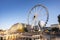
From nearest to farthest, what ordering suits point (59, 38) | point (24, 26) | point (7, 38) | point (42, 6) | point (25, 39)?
point (25, 39) → point (7, 38) → point (59, 38) → point (42, 6) → point (24, 26)

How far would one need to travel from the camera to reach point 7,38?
27578 millimetres

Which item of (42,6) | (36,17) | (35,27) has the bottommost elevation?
(35,27)

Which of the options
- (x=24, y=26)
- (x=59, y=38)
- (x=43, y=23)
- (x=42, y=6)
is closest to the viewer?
(x=59, y=38)

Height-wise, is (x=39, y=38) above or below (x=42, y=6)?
below

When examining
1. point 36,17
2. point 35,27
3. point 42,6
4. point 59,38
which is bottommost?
point 59,38

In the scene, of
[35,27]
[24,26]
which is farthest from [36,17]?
[24,26]

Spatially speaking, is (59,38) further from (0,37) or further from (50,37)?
(0,37)

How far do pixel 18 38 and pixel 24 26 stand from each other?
1312 centimetres

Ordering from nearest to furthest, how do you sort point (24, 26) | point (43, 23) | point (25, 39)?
point (25, 39)
point (43, 23)
point (24, 26)

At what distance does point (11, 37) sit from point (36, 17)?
29.9 ft

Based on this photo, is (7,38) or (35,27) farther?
(35,27)

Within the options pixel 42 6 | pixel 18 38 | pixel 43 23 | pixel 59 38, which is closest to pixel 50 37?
pixel 59 38

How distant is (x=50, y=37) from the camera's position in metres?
29.3

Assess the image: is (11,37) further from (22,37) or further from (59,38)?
(59,38)
